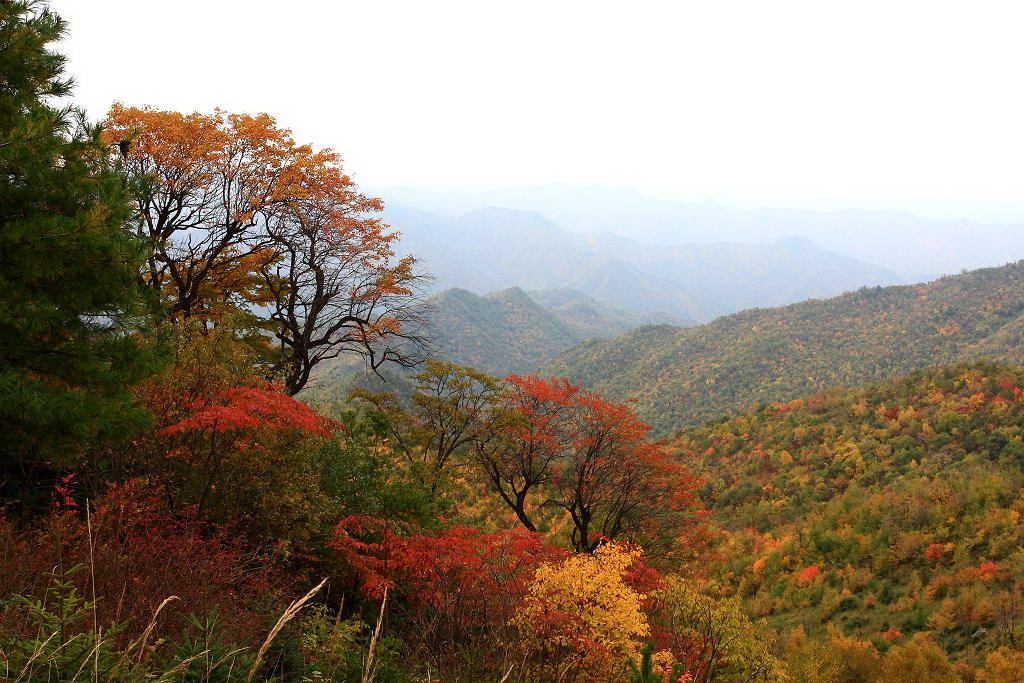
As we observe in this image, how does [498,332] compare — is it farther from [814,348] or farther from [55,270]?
[55,270]

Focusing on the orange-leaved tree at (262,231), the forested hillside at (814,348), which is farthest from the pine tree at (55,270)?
the forested hillside at (814,348)

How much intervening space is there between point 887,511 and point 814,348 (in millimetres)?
52638

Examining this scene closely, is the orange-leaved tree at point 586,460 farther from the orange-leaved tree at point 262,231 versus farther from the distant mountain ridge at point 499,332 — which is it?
the distant mountain ridge at point 499,332

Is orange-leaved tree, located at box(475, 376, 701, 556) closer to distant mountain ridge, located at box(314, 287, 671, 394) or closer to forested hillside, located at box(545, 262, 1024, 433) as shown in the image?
forested hillside, located at box(545, 262, 1024, 433)

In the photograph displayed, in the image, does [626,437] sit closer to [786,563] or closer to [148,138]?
[786,563]

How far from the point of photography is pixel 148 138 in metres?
12.7

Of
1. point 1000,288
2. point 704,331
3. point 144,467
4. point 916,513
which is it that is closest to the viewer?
point 144,467

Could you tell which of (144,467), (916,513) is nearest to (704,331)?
(916,513)

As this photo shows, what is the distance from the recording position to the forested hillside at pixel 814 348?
57812 millimetres

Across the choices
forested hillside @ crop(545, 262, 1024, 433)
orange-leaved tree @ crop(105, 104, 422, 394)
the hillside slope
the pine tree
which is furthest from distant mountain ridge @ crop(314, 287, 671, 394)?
the pine tree

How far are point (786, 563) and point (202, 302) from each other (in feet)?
70.5

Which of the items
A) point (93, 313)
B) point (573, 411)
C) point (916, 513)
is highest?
point (93, 313)

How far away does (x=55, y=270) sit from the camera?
16.6 feet

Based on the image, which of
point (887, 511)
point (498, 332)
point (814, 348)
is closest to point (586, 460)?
point (887, 511)
